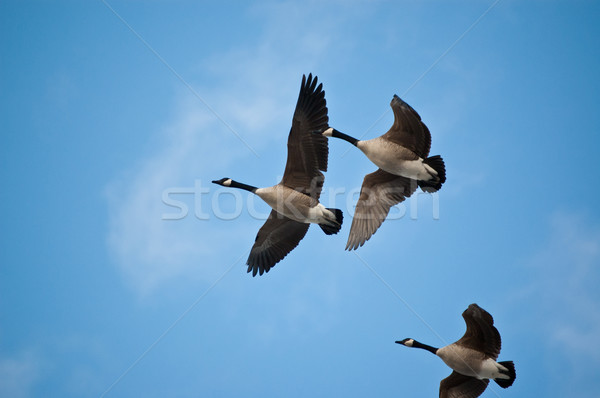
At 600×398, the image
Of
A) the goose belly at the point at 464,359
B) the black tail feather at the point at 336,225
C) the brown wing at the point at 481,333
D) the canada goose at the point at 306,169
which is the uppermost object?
the canada goose at the point at 306,169

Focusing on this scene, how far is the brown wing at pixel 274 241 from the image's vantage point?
12805mm

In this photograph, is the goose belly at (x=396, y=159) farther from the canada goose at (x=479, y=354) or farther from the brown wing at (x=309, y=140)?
the canada goose at (x=479, y=354)

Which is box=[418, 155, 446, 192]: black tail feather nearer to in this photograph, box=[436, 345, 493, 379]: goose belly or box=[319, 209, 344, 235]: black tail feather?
box=[319, 209, 344, 235]: black tail feather

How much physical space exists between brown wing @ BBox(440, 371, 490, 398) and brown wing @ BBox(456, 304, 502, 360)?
0.83m

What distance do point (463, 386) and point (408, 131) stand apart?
5147 millimetres

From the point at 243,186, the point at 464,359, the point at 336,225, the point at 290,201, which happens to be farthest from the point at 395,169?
the point at 464,359

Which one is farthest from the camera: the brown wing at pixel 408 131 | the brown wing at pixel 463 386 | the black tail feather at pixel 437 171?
the black tail feather at pixel 437 171

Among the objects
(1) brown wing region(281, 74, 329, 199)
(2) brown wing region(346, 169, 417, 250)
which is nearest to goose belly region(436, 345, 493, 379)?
(2) brown wing region(346, 169, 417, 250)

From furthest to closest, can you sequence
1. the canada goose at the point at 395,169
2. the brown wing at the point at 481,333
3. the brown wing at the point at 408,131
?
the canada goose at the point at 395,169 → the brown wing at the point at 408,131 → the brown wing at the point at 481,333

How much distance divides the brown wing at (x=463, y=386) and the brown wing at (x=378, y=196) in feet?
11.0

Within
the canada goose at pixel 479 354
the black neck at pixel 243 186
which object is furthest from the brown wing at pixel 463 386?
the black neck at pixel 243 186

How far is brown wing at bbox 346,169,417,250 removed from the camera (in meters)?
12.6

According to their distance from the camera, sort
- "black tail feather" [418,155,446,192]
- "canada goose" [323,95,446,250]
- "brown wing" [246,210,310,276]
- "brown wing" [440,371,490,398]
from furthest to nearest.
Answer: "brown wing" [246,210,310,276] < "black tail feather" [418,155,446,192] < "brown wing" [440,371,490,398] < "canada goose" [323,95,446,250]

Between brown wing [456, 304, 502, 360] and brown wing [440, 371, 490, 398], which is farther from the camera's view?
brown wing [440, 371, 490, 398]
